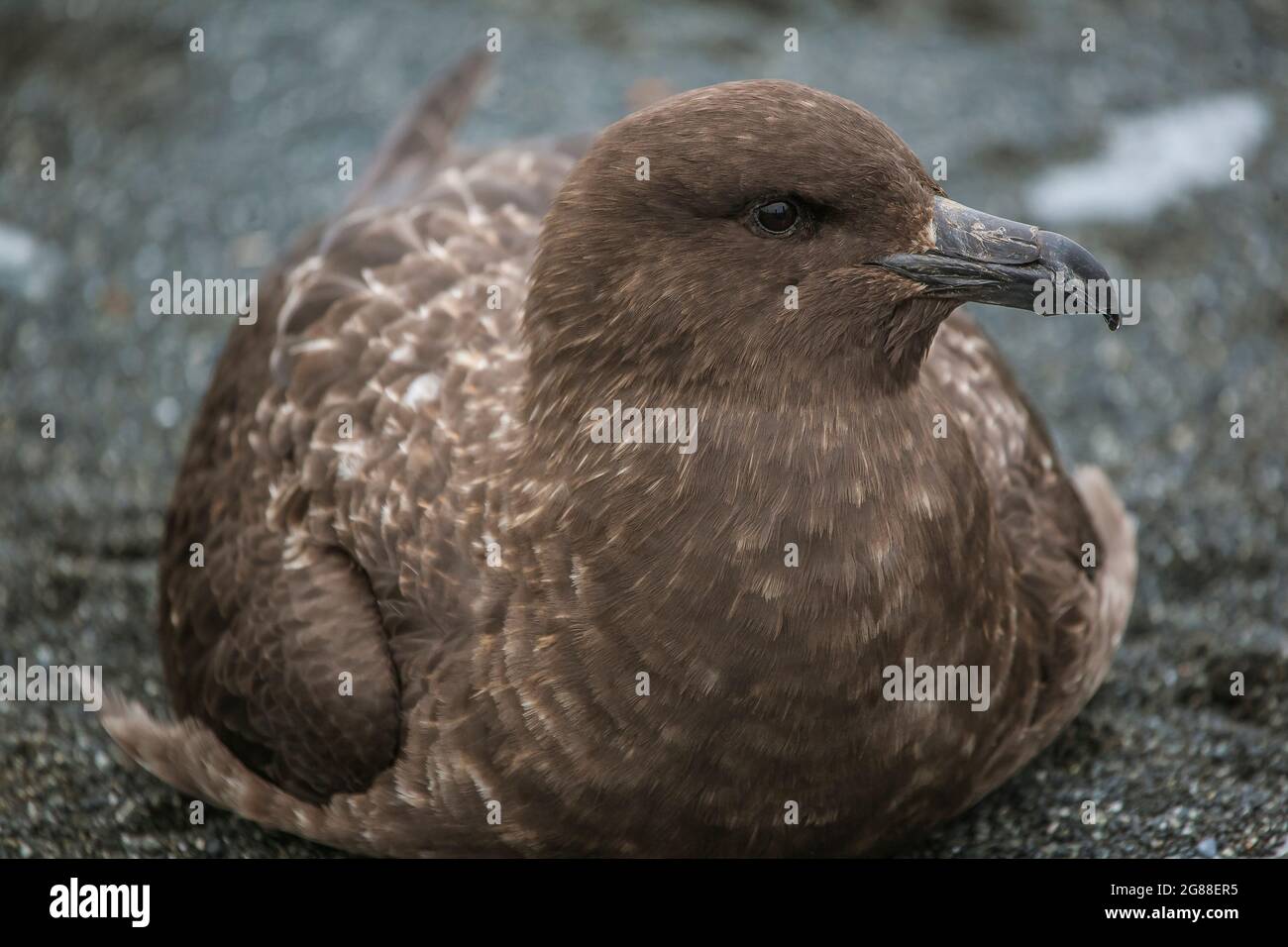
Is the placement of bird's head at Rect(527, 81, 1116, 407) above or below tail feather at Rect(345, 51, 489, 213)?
below

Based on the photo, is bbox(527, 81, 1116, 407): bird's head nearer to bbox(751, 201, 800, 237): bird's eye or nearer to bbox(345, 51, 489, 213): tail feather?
bbox(751, 201, 800, 237): bird's eye

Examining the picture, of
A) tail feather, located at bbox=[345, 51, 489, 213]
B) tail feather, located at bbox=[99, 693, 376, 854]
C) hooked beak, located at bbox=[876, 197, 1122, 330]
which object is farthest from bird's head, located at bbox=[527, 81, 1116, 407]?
tail feather, located at bbox=[345, 51, 489, 213]

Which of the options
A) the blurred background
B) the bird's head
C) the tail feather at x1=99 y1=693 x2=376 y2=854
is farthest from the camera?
the blurred background

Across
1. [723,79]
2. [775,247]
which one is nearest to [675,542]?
[775,247]

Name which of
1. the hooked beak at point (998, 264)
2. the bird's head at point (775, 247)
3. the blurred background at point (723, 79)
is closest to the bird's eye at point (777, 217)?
the bird's head at point (775, 247)

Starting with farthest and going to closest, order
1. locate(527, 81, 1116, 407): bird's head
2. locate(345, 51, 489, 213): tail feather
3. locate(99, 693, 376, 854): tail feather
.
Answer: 1. locate(345, 51, 489, 213): tail feather
2. locate(99, 693, 376, 854): tail feather
3. locate(527, 81, 1116, 407): bird's head

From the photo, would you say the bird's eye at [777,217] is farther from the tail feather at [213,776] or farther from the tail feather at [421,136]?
the tail feather at [421,136]

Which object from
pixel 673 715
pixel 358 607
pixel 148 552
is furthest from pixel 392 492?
pixel 148 552

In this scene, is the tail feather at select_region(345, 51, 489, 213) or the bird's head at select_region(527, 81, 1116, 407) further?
the tail feather at select_region(345, 51, 489, 213)

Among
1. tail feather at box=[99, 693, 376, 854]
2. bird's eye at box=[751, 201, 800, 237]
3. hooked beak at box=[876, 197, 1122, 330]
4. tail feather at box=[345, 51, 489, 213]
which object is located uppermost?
tail feather at box=[345, 51, 489, 213]
